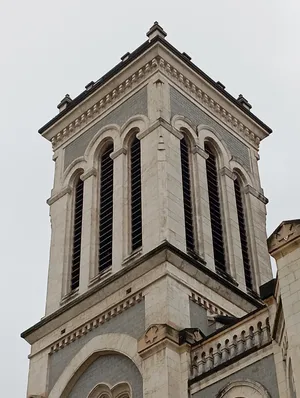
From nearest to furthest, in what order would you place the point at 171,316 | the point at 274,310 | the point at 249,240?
the point at 274,310 → the point at 171,316 → the point at 249,240

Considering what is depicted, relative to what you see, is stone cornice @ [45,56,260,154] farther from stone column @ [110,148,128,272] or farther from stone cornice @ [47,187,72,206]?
stone column @ [110,148,128,272]

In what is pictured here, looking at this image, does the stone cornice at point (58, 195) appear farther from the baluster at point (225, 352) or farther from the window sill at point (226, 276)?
the baluster at point (225, 352)

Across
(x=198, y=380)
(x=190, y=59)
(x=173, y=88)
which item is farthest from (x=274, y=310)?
(x=190, y=59)

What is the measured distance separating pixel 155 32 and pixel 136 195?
766 centimetres

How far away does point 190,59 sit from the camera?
126ft

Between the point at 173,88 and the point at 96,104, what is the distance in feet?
11.8

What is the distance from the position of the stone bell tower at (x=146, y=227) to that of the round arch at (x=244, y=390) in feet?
5.10

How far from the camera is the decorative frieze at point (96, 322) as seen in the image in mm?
29438

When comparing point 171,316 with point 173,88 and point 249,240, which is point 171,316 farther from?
point 173,88

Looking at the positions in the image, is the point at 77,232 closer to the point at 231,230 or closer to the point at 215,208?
the point at 215,208

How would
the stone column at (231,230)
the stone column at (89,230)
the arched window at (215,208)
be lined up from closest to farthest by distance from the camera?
the stone column at (89,230) → the stone column at (231,230) → the arched window at (215,208)

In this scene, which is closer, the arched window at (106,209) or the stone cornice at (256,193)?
the arched window at (106,209)

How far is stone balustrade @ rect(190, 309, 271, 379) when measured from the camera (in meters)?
24.8

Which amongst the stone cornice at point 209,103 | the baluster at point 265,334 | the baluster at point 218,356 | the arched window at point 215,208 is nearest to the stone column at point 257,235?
the arched window at point 215,208
